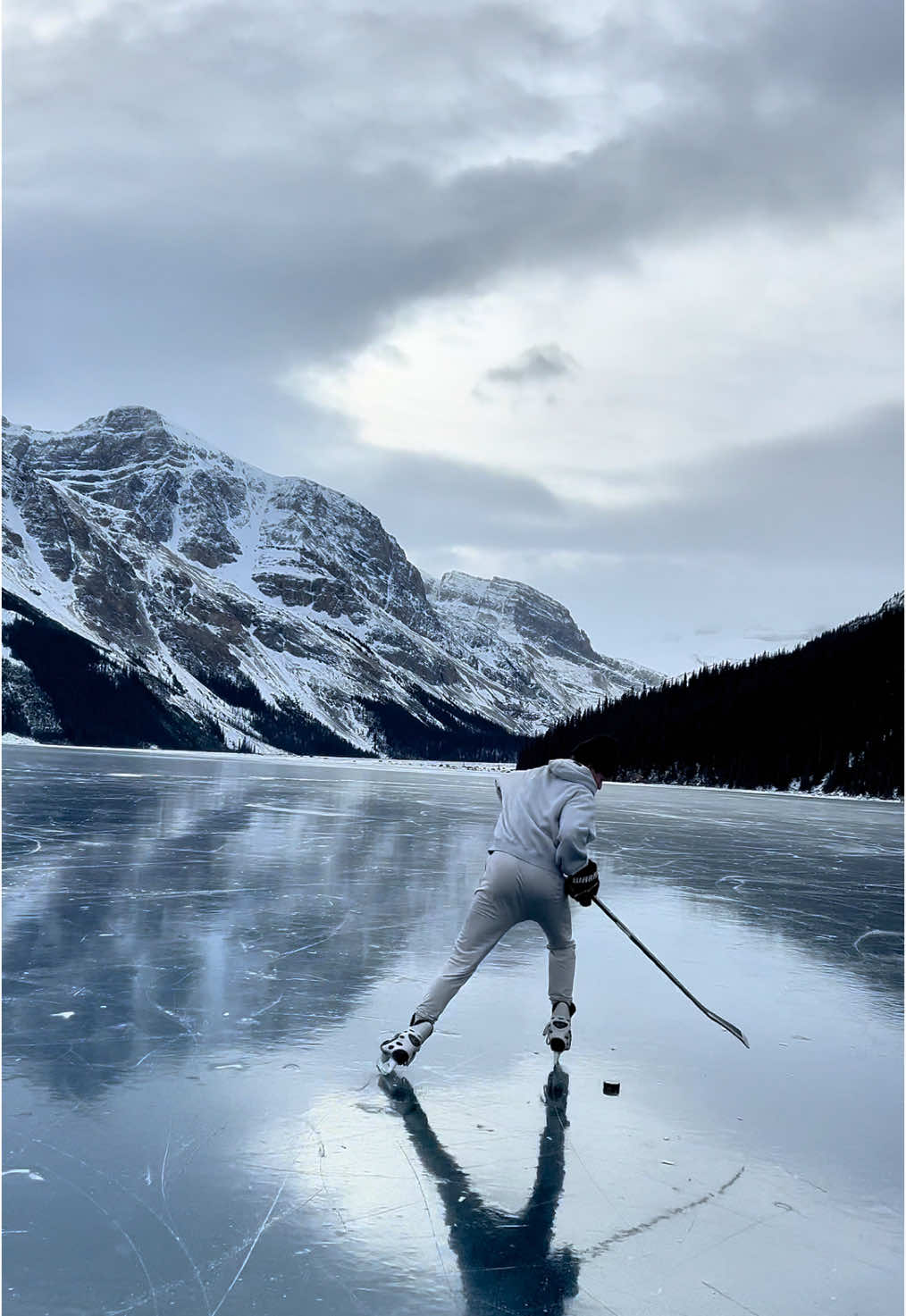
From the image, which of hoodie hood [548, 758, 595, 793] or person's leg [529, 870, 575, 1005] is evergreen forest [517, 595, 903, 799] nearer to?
person's leg [529, 870, 575, 1005]

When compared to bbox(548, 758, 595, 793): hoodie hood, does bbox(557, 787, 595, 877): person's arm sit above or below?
below

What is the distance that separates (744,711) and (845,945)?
106 meters

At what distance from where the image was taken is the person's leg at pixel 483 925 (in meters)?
6.29

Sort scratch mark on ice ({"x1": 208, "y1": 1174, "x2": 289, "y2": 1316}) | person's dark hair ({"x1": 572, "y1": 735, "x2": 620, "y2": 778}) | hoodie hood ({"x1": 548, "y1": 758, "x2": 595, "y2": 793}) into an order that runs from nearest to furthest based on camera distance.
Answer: scratch mark on ice ({"x1": 208, "y1": 1174, "x2": 289, "y2": 1316})
hoodie hood ({"x1": 548, "y1": 758, "x2": 595, "y2": 793})
person's dark hair ({"x1": 572, "y1": 735, "x2": 620, "y2": 778})

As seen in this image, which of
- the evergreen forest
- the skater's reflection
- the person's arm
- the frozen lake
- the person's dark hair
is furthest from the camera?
the evergreen forest

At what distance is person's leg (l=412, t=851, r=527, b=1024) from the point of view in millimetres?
6293

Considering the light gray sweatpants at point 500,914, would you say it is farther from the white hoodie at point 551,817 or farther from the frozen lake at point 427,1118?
the frozen lake at point 427,1118

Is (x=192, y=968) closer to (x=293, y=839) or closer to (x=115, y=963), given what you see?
(x=115, y=963)

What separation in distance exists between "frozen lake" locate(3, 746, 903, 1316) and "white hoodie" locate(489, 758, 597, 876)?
1.30 metres

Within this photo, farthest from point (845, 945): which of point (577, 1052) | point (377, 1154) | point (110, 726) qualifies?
point (110, 726)

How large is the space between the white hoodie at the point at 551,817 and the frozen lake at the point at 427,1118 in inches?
51.3

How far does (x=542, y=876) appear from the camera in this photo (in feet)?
20.6

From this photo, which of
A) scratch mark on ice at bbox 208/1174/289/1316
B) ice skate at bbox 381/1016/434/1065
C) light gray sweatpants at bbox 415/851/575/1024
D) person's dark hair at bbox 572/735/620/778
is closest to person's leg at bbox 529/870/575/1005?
light gray sweatpants at bbox 415/851/575/1024

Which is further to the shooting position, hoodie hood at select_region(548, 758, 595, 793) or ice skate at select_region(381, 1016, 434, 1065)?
hoodie hood at select_region(548, 758, 595, 793)
